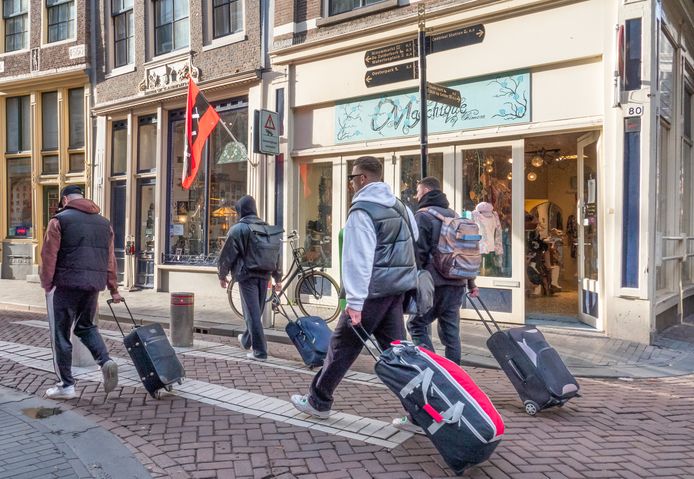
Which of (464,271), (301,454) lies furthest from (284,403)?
(464,271)

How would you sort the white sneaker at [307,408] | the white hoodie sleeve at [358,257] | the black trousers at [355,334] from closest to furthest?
1. the white hoodie sleeve at [358,257]
2. the black trousers at [355,334]
3. the white sneaker at [307,408]

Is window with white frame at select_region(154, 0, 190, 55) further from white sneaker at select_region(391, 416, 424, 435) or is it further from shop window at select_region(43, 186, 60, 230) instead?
white sneaker at select_region(391, 416, 424, 435)

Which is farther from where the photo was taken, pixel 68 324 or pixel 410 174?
pixel 410 174

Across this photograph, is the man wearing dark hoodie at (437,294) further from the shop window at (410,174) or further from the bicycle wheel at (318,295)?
the shop window at (410,174)

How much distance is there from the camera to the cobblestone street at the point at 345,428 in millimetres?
Result: 3525

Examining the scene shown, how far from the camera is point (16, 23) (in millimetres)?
16391

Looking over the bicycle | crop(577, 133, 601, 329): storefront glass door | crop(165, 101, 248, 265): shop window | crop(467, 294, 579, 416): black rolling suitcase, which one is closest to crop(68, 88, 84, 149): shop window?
crop(165, 101, 248, 265): shop window

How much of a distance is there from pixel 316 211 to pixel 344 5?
144 inches

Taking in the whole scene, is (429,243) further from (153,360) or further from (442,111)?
(442,111)

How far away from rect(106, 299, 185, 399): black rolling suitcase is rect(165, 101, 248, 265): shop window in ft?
22.4

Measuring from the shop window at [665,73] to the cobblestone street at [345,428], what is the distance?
4.22m

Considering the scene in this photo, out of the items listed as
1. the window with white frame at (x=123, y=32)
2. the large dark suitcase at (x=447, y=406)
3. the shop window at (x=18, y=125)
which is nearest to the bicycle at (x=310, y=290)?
the large dark suitcase at (x=447, y=406)

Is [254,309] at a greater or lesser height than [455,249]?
lesser

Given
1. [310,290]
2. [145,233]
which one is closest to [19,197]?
[145,233]
